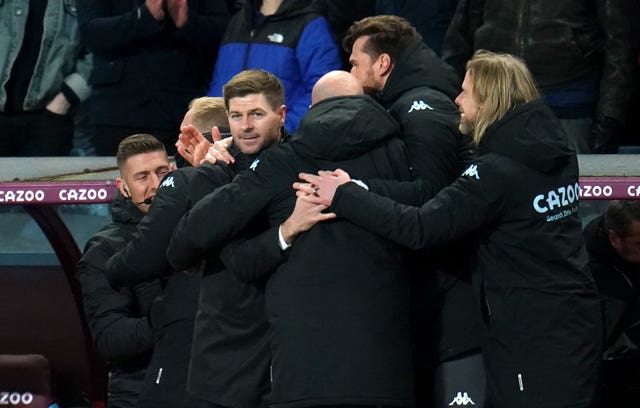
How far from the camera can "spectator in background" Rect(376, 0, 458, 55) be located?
8.16 metres

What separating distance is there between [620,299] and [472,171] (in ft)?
4.34

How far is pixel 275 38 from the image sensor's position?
7.76 meters

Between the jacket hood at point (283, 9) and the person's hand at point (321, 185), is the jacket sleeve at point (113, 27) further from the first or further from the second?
the person's hand at point (321, 185)

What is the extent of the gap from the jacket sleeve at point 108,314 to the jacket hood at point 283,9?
1.76 m

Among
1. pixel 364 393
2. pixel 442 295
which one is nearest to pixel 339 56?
pixel 442 295

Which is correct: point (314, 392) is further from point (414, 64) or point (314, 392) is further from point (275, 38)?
point (275, 38)

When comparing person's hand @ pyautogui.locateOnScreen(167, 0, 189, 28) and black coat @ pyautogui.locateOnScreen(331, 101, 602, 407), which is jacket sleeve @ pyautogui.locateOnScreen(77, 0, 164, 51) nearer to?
person's hand @ pyautogui.locateOnScreen(167, 0, 189, 28)

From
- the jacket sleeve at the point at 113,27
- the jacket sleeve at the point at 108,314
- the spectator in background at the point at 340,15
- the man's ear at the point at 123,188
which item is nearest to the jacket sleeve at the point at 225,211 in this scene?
the jacket sleeve at the point at 108,314

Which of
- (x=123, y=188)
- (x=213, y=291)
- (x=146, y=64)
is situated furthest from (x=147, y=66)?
(x=213, y=291)

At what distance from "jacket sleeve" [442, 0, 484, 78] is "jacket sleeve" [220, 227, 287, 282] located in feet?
9.01

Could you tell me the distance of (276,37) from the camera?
7.76 metres

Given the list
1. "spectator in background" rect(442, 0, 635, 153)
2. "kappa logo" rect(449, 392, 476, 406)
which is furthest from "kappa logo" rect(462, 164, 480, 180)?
"spectator in background" rect(442, 0, 635, 153)

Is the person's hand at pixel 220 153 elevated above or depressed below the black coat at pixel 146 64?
below

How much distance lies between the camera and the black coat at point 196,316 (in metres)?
5.62
